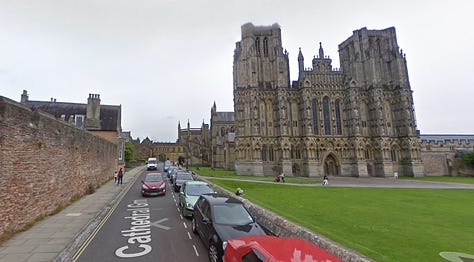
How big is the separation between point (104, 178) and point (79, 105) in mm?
19122

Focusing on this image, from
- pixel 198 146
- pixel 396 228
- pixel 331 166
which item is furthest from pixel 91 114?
pixel 198 146

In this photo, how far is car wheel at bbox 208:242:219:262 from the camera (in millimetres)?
6332

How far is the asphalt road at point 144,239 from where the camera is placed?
7.06 metres

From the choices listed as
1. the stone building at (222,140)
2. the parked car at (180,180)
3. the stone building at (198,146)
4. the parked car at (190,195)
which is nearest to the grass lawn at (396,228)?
the parked car at (190,195)

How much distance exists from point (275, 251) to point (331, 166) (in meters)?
48.2

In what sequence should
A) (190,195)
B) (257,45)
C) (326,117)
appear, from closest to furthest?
1. (190,195)
2. (326,117)
3. (257,45)

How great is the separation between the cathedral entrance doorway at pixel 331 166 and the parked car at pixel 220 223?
143ft

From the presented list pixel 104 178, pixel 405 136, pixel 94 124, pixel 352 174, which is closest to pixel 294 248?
pixel 104 178

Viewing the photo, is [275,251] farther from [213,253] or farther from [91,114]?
[91,114]

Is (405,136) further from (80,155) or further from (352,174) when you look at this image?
(80,155)

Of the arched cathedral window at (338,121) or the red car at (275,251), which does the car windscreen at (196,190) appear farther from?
the arched cathedral window at (338,121)

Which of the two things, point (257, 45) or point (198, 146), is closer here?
point (257, 45)

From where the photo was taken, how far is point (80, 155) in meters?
16.8

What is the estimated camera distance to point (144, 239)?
27.9 feet
